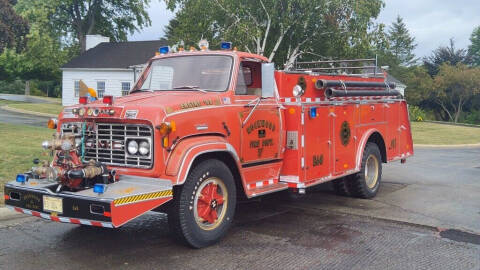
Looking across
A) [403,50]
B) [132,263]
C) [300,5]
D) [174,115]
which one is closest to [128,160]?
[174,115]

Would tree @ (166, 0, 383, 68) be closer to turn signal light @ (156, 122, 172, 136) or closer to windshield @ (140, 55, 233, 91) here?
windshield @ (140, 55, 233, 91)

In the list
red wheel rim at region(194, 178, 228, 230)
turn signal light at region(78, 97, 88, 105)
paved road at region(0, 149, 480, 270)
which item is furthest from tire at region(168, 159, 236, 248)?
turn signal light at region(78, 97, 88, 105)

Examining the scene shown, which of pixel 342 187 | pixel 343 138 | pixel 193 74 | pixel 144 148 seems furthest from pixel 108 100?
pixel 342 187

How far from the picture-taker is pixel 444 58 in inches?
2173

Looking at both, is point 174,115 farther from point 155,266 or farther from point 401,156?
point 401,156

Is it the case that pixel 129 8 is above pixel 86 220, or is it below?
above

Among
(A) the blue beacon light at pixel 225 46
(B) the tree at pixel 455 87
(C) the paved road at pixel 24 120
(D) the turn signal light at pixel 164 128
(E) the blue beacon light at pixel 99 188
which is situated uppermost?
(B) the tree at pixel 455 87

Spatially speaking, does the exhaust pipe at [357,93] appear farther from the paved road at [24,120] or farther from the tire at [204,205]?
the paved road at [24,120]

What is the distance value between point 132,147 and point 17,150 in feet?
22.6

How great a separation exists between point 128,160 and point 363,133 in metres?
4.51

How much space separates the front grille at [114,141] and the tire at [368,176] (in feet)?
14.3

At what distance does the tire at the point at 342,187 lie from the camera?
852 centimetres

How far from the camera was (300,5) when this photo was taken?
81.5 ft

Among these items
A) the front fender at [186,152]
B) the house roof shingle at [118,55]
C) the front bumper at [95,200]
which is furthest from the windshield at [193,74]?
the house roof shingle at [118,55]
